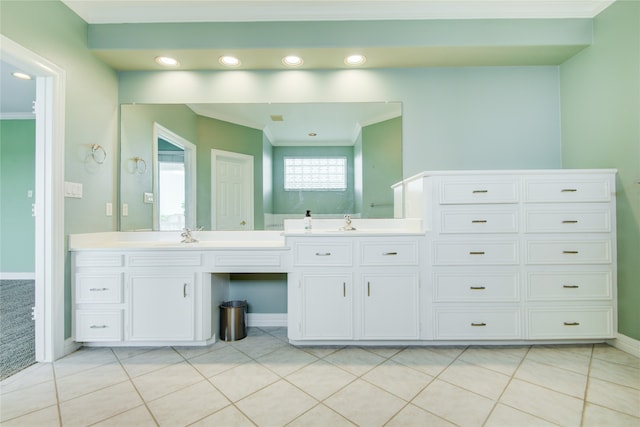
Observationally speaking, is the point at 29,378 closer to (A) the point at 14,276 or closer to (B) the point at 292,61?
(B) the point at 292,61

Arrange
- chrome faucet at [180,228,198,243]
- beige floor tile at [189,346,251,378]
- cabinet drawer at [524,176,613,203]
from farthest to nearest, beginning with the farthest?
chrome faucet at [180,228,198,243] < cabinet drawer at [524,176,613,203] < beige floor tile at [189,346,251,378]

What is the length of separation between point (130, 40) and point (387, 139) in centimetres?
229

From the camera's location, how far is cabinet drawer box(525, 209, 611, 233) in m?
2.06

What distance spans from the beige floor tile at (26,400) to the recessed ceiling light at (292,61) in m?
2.76

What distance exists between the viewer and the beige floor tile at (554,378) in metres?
1.62

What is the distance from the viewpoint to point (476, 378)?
1726 millimetres

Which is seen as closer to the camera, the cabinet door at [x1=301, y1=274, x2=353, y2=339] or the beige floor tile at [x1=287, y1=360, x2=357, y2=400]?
the beige floor tile at [x1=287, y1=360, x2=357, y2=400]

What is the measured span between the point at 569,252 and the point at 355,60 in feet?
7.38

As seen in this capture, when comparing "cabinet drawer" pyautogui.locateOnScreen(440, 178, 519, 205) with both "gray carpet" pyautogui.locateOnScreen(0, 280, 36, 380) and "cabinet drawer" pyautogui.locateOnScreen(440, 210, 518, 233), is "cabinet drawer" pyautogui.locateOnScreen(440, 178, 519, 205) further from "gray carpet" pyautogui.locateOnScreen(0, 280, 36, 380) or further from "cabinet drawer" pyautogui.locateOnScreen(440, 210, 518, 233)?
"gray carpet" pyautogui.locateOnScreen(0, 280, 36, 380)

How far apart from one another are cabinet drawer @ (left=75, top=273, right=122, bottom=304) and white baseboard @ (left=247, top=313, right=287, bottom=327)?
3.46 feet

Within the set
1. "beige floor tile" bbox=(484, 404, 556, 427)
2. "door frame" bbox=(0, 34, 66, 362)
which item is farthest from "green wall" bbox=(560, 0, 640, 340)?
"door frame" bbox=(0, 34, 66, 362)

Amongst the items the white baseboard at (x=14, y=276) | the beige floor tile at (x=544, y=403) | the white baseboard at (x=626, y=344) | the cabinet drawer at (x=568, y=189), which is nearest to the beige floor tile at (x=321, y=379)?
the beige floor tile at (x=544, y=403)

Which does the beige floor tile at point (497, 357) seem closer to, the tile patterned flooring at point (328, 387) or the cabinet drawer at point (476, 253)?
the tile patterned flooring at point (328, 387)

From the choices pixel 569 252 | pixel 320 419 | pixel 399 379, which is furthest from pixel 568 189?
pixel 320 419
